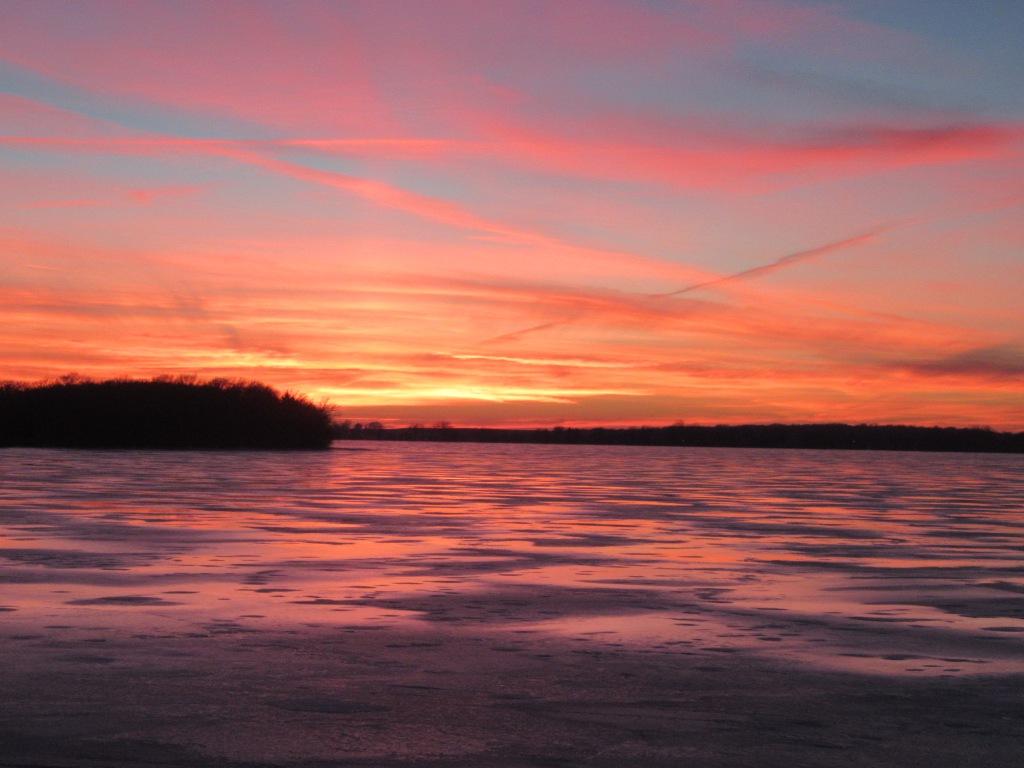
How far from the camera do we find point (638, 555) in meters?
12.6

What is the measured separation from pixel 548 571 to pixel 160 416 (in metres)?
53.5

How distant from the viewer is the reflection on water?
7668 millimetres

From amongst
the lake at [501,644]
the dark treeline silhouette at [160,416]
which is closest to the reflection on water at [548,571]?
the lake at [501,644]

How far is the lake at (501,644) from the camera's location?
489 centimetres

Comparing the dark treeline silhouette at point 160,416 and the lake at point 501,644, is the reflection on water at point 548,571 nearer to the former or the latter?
the lake at point 501,644

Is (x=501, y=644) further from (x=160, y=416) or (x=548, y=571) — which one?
(x=160, y=416)

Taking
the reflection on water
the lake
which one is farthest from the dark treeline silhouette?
the lake

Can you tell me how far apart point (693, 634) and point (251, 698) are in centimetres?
308

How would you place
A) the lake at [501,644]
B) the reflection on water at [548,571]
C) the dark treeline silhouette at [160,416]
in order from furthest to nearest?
the dark treeline silhouette at [160,416] → the reflection on water at [548,571] → the lake at [501,644]

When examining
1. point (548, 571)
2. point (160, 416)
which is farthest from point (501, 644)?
point (160, 416)

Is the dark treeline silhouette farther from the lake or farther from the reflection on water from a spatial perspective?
the lake

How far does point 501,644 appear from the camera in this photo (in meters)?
7.14

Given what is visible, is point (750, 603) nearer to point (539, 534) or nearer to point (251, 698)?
point (251, 698)

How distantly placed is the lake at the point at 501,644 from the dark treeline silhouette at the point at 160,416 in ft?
151
